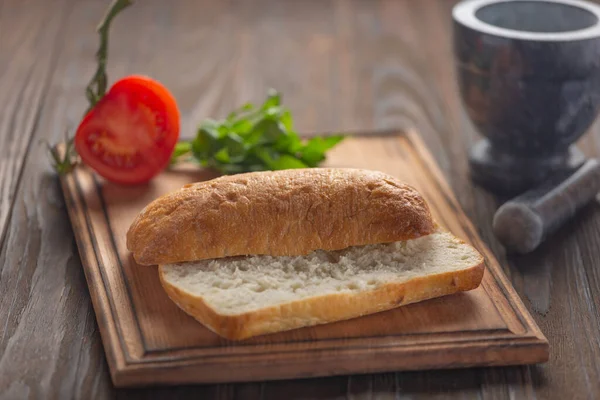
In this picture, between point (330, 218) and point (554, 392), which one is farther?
point (330, 218)

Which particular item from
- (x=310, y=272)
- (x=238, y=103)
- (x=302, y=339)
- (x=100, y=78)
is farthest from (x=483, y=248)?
(x=238, y=103)

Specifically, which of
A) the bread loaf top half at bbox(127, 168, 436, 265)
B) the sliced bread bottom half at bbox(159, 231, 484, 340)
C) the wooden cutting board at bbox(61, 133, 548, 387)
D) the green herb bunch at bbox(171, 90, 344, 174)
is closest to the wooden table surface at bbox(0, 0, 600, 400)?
the wooden cutting board at bbox(61, 133, 548, 387)

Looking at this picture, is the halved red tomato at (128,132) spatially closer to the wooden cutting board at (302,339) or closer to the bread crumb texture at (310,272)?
the wooden cutting board at (302,339)

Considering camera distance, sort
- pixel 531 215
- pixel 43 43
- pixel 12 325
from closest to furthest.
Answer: pixel 12 325
pixel 531 215
pixel 43 43

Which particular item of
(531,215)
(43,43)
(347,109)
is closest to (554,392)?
(531,215)

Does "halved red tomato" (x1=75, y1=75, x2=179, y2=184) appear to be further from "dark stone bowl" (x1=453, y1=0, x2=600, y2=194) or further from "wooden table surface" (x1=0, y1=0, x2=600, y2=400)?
"dark stone bowl" (x1=453, y1=0, x2=600, y2=194)

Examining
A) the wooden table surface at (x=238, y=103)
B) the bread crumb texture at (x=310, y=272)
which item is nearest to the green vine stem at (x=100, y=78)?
the wooden table surface at (x=238, y=103)

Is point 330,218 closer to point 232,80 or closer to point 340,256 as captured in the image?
point 340,256
